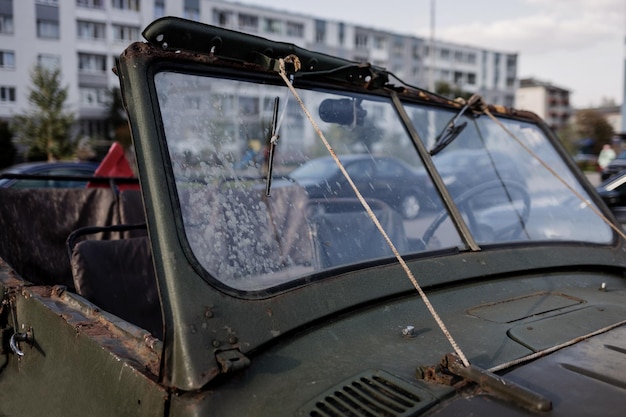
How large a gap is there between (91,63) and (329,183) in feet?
166

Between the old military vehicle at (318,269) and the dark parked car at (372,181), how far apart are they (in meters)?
0.02

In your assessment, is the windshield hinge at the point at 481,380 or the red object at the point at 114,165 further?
the red object at the point at 114,165

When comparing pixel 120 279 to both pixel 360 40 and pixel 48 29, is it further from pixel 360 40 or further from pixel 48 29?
pixel 360 40

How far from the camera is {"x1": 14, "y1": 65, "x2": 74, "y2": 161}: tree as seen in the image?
2700 centimetres

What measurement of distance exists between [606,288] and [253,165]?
4.53ft

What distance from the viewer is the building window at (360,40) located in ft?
204

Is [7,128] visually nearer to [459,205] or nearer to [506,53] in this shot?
[459,205]

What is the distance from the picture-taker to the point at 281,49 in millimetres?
2027

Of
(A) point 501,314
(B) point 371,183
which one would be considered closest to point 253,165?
(B) point 371,183

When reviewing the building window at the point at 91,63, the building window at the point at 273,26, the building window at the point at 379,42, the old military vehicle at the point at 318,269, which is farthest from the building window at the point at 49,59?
the old military vehicle at the point at 318,269

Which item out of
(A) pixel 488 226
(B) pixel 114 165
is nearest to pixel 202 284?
(A) pixel 488 226

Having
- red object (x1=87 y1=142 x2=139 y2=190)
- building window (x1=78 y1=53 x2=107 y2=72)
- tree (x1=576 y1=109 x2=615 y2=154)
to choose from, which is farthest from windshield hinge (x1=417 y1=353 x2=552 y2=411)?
tree (x1=576 y1=109 x2=615 y2=154)

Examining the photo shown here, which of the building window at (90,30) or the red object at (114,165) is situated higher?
the building window at (90,30)

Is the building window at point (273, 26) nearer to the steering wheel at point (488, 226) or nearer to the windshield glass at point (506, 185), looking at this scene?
the windshield glass at point (506, 185)
